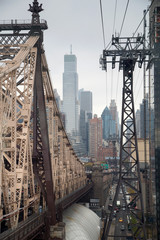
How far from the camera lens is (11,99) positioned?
21891 mm

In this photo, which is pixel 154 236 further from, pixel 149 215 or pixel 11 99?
pixel 11 99

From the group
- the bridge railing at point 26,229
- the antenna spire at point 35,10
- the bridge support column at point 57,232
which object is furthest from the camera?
the bridge support column at point 57,232

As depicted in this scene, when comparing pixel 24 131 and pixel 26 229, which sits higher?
pixel 24 131

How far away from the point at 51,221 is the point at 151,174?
16.7 m

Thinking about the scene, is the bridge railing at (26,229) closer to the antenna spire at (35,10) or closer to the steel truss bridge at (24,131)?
the steel truss bridge at (24,131)

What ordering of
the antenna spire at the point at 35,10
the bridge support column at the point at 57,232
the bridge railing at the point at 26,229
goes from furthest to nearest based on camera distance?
1. the bridge support column at the point at 57,232
2. the antenna spire at the point at 35,10
3. the bridge railing at the point at 26,229

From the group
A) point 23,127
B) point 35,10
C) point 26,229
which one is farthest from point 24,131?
point 35,10

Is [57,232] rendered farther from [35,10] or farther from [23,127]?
[35,10]

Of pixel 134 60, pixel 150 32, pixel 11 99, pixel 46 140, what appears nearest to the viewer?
pixel 11 99

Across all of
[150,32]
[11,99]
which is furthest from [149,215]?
[11,99]

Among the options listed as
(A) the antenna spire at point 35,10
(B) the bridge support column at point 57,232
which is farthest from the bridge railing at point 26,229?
(A) the antenna spire at point 35,10

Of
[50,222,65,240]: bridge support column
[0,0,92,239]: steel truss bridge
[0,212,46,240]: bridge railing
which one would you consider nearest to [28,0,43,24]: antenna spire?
[0,0,92,239]: steel truss bridge

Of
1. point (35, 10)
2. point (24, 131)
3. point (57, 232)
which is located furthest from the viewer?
point (57, 232)

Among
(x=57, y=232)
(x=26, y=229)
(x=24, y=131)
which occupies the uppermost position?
(x=24, y=131)
